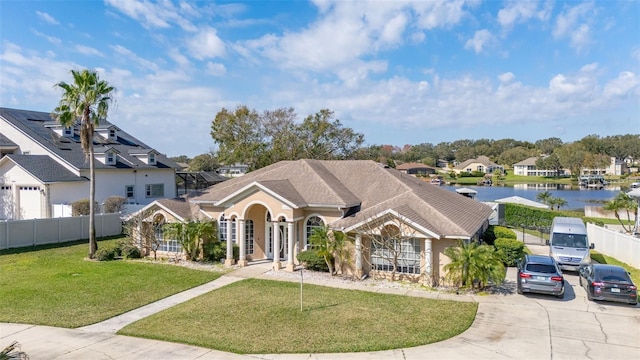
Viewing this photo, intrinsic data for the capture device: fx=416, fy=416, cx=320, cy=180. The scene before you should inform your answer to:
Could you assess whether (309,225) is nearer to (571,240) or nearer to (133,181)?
(571,240)

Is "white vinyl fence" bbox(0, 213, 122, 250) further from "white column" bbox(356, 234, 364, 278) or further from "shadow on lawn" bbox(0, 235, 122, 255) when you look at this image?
"white column" bbox(356, 234, 364, 278)

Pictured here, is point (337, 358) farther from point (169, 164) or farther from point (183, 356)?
point (169, 164)

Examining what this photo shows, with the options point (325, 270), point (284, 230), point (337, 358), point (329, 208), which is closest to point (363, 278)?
point (325, 270)

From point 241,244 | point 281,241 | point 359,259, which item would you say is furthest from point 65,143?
point 359,259

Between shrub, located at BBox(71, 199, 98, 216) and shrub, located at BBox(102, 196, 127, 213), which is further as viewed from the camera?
shrub, located at BBox(102, 196, 127, 213)

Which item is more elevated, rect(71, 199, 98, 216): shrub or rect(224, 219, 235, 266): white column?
rect(71, 199, 98, 216): shrub

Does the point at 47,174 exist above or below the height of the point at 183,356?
above

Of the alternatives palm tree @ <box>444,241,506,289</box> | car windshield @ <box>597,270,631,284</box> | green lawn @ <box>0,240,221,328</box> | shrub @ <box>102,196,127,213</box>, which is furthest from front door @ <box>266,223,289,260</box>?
shrub @ <box>102,196,127,213</box>
